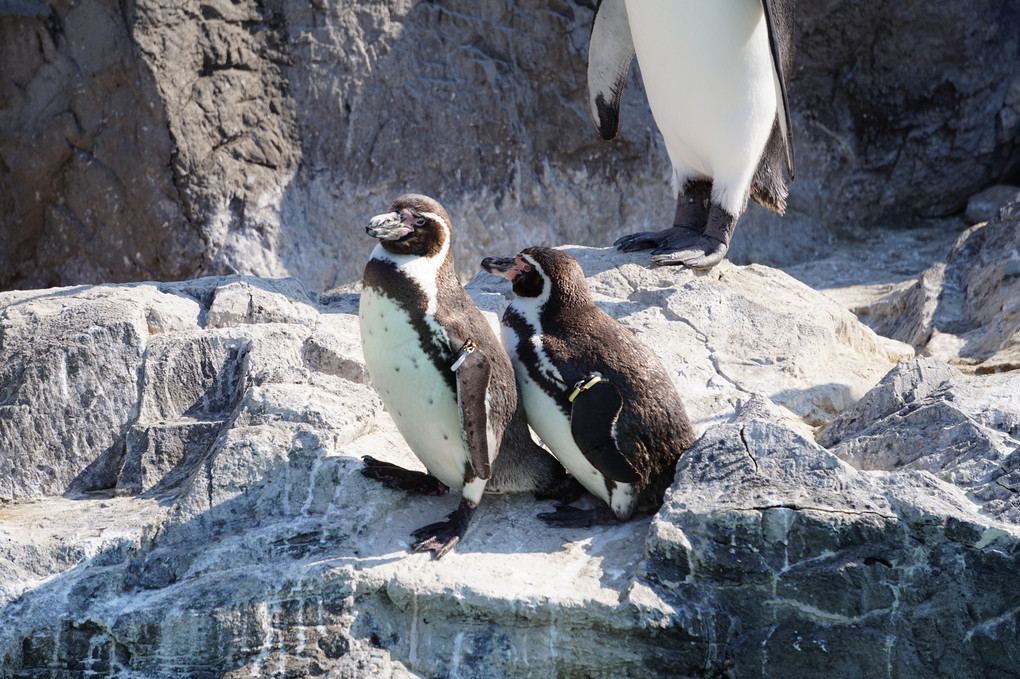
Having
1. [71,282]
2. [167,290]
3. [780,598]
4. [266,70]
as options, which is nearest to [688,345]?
[780,598]

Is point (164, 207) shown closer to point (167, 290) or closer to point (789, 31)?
point (167, 290)

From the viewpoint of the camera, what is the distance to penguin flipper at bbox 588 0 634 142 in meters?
5.14

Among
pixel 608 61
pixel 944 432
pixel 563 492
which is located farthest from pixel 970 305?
pixel 563 492

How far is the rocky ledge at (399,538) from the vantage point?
93.4 inches

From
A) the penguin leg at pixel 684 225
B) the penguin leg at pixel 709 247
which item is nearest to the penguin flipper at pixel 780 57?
the penguin leg at pixel 709 247

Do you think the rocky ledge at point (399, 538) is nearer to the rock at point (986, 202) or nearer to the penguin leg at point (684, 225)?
the penguin leg at point (684, 225)

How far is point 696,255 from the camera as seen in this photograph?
174 inches

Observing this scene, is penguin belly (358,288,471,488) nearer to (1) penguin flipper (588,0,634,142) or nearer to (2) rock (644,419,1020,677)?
(2) rock (644,419,1020,677)

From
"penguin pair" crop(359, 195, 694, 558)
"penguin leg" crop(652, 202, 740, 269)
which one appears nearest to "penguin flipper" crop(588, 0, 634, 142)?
"penguin leg" crop(652, 202, 740, 269)

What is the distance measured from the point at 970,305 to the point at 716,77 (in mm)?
1726

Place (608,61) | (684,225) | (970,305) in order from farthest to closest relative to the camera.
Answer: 1. (608,61)
2. (970,305)
3. (684,225)

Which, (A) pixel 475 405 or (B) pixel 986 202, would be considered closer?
(A) pixel 475 405

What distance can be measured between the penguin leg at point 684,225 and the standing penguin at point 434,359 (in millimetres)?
1901

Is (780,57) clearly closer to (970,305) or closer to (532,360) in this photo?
(970,305)
